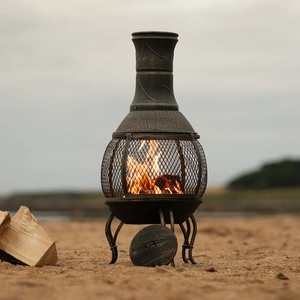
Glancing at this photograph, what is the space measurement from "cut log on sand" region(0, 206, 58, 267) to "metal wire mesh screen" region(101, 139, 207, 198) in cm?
97

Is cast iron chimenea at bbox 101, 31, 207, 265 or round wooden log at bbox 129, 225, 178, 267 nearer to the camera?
round wooden log at bbox 129, 225, 178, 267

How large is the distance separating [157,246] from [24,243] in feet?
4.89

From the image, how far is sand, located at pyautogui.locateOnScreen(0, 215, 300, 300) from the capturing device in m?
7.03

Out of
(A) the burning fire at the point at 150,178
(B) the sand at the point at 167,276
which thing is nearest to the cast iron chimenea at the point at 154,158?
(A) the burning fire at the point at 150,178

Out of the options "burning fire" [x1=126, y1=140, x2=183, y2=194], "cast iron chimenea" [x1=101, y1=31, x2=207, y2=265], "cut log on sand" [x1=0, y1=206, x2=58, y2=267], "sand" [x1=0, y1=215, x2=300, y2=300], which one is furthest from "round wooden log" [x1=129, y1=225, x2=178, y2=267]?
"cut log on sand" [x1=0, y1=206, x2=58, y2=267]

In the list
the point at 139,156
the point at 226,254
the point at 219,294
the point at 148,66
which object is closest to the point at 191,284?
the point at 219,294

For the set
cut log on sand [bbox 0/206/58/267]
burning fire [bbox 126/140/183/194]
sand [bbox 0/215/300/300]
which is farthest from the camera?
burning fire [bbox 126/140/183/194]

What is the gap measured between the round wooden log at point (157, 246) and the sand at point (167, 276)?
172 millimetres

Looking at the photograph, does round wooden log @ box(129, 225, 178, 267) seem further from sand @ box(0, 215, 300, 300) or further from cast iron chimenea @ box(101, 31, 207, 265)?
sand @ box(0, 215, 300, 300)

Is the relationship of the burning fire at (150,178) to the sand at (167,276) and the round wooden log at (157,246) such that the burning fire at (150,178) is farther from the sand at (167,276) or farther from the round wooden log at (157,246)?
the sand at (167,276)

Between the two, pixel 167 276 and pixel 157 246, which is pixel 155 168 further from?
pixel 167 276

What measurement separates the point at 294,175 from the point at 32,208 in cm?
1592

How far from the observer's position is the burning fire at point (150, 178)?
955cm

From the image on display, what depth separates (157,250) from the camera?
9336 mm
